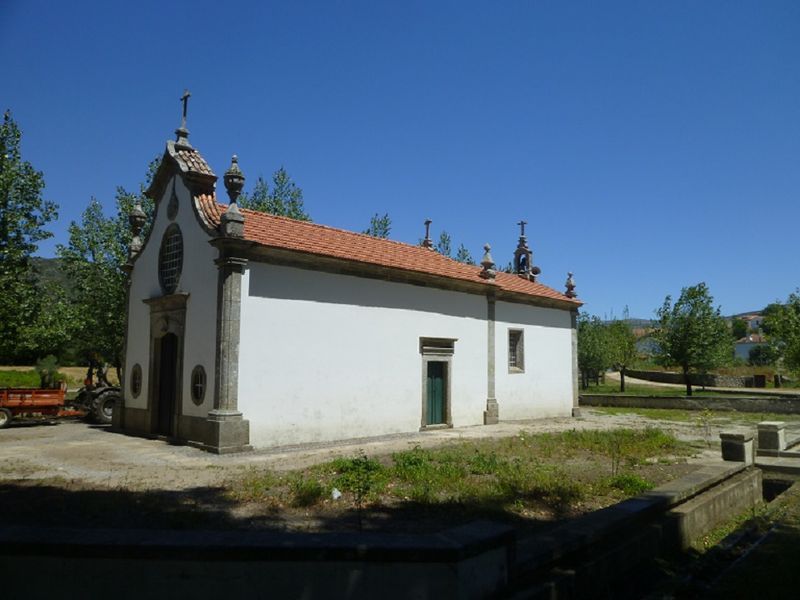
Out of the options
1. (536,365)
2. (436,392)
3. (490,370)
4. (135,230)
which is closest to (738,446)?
(436,392)

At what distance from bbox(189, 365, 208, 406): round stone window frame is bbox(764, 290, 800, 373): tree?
3134 cm

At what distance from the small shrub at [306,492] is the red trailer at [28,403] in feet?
43.7

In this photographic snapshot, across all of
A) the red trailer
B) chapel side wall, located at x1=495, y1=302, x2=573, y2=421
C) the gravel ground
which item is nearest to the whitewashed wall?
the gravel ground

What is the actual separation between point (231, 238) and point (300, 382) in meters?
3.85

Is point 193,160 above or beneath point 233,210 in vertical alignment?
above

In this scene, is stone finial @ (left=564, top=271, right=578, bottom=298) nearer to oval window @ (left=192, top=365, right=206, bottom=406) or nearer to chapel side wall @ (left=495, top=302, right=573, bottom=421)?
chapel side wall @ (left=495, top=302, right=573, bottom=421)

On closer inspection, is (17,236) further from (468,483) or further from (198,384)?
(468,483)

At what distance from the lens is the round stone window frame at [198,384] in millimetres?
13070

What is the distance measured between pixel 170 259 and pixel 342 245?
4.77 m

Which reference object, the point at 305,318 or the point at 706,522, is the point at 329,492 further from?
the point at 305,318

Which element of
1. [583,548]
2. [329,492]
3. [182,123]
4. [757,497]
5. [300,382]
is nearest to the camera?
[583,548]

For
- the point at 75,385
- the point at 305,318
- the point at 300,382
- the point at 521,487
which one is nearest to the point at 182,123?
the point at 305,318

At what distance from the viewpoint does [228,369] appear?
40.6 feet

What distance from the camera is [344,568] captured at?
3.41 meters
